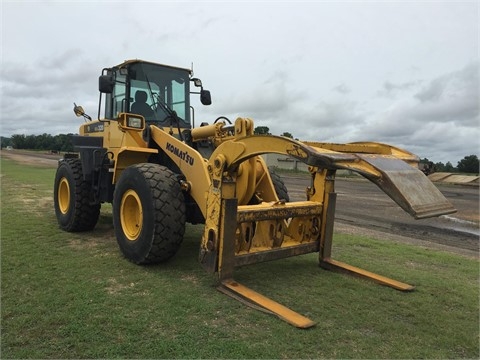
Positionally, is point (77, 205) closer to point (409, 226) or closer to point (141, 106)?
point (141, 106)

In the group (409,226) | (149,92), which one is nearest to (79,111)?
(149,92)

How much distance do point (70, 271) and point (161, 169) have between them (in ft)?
5.39

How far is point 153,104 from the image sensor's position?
677 centimetres

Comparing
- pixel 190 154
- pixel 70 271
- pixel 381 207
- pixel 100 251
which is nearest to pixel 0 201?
pixel 100 251

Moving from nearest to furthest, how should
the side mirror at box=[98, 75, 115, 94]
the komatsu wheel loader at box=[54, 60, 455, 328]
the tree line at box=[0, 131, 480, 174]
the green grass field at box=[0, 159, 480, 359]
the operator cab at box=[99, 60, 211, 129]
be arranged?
the green grass field at box=[0, 159, 480, 359] < the komatsu wheel loader at box=[54, 60, 455, 328] < the side mirror at box=[98, 75, 115, 94] < the operator cab at box=[99, 60, 211, 129] < the tree line at box=[0, 131, 480, 174]

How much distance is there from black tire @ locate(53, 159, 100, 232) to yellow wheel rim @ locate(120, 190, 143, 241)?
1.79 metres

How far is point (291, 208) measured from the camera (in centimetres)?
514

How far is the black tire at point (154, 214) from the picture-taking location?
504 centimetres

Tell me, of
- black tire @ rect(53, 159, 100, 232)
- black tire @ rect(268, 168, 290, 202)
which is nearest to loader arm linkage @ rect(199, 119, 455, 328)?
black tire @ rect(268, 168, 290, 202)

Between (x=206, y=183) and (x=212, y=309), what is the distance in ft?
5.15

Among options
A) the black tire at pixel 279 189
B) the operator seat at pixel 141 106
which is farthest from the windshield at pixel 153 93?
the black tire at pixel 279 189

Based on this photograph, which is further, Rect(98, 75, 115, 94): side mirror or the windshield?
the windshield

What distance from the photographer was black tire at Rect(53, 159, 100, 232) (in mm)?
7156

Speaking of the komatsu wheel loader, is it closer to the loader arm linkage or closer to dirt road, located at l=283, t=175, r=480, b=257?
the loader arm linkage
